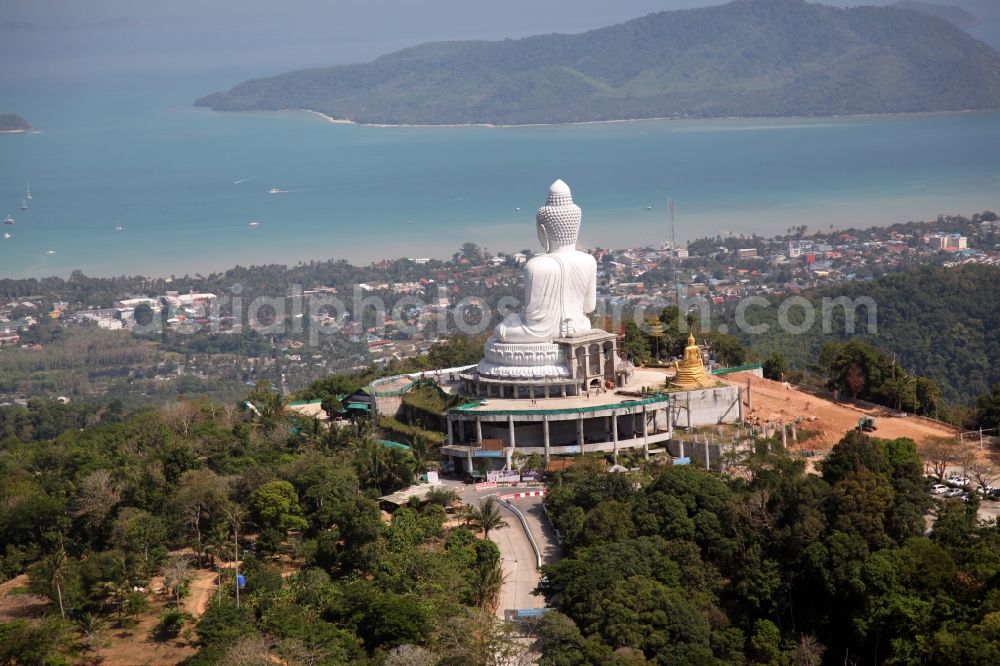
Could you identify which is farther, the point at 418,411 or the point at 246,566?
the point at 418,411

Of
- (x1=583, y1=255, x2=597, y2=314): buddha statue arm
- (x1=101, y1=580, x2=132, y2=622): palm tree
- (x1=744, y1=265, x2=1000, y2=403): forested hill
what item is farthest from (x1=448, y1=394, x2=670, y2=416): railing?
(x1=744, y1=265, x2=1000, y2=403): forested hill

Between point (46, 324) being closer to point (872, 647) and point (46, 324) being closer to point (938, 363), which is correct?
point (938, 363)

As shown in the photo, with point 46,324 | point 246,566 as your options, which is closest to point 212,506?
point 246,566

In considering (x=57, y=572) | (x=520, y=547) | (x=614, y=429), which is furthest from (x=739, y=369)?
(x=57, y=572)

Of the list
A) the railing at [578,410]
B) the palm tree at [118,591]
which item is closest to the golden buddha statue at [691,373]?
the railing at [578,410]

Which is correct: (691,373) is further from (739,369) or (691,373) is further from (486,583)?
(486,583)

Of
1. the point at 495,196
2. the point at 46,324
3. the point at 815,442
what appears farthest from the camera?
the point at 495,196
